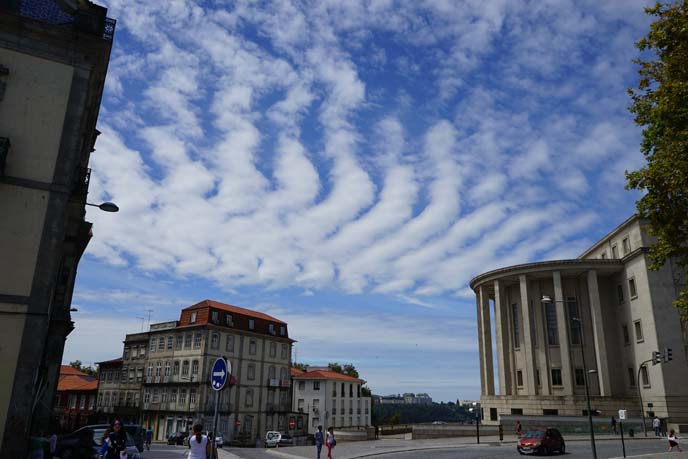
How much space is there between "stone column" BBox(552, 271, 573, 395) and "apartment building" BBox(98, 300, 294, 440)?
33.8 metres

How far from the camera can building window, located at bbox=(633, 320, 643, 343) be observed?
156 ft

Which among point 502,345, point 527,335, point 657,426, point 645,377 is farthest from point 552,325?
point 657,426

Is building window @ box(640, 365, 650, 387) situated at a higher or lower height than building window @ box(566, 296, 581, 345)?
lower

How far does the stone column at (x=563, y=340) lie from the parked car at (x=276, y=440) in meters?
26.6

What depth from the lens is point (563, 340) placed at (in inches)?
1951

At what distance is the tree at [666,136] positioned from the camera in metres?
15.2

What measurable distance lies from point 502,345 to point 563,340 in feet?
24.1

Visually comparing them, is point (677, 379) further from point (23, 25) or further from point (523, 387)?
point (23, 25)

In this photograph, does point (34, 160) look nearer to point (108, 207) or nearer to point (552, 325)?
point (108, 207)

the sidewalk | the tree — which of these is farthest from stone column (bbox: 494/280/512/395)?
the tree

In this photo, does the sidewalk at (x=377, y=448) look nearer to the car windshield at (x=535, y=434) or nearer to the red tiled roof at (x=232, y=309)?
the car windshield at (x=535, y=434)

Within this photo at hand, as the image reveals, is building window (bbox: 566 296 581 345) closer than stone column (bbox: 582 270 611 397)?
No

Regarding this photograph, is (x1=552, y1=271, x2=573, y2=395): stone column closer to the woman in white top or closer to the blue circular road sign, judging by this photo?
the woman in white top

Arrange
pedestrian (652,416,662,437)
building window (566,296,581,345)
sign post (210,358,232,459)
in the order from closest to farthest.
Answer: sign post (210,358,232,459)
pedestrian (652,416,662,437)
building window (566,296,581,345)
